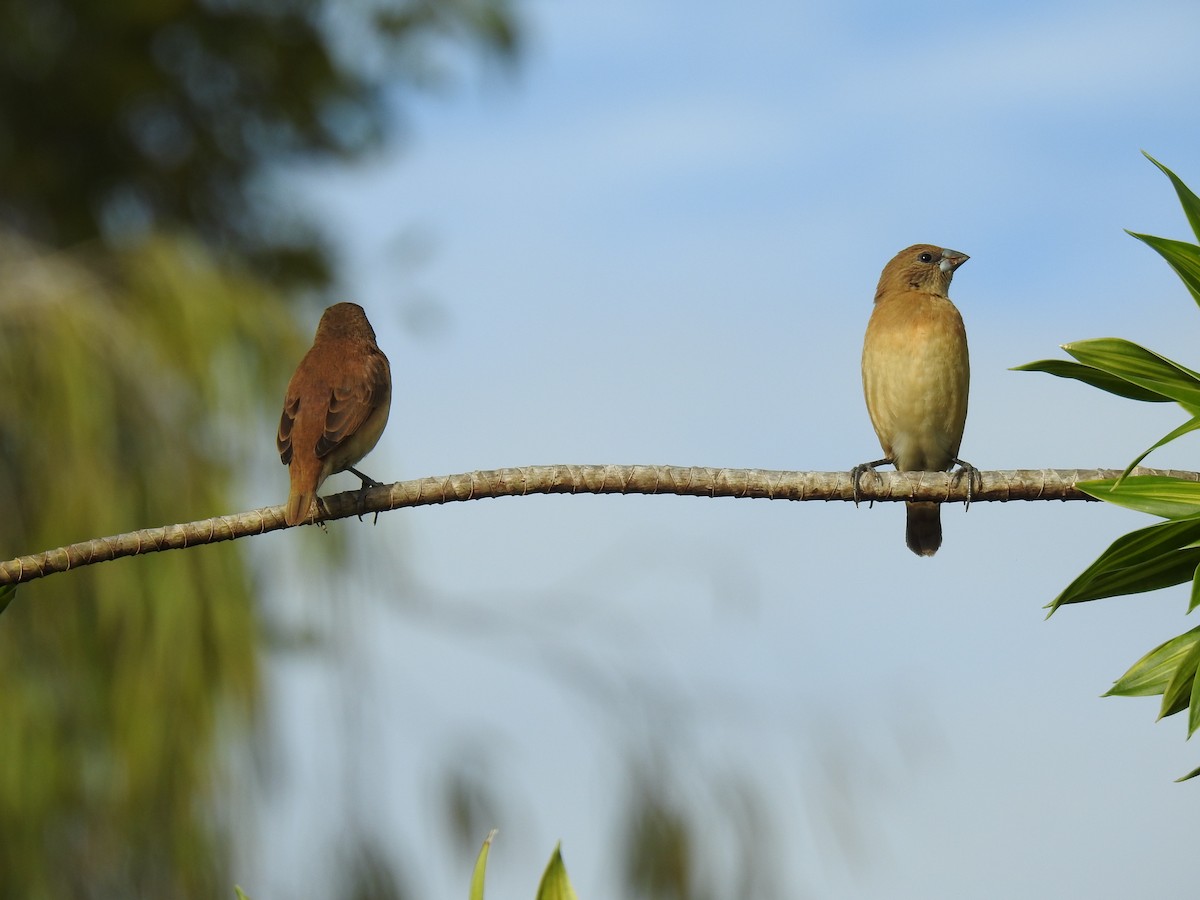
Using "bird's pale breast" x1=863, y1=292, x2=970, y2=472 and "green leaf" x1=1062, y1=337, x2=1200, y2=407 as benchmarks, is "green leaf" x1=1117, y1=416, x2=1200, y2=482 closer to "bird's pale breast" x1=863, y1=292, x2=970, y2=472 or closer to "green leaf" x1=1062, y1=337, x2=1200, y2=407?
"green leaf" x1=1062, y1=337, x2=1200, y2=407

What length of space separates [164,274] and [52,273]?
0.55m

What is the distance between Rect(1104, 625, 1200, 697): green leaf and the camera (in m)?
2.38

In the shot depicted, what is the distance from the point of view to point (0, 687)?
18.1 feet

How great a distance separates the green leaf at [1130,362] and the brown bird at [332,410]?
2.41 m

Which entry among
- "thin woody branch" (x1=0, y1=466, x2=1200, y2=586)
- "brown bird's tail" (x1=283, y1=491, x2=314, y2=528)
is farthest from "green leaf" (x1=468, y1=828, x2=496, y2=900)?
"brown bird's tail" (x1=283, y1=491, x2=314, y2=528)

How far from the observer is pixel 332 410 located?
435cm

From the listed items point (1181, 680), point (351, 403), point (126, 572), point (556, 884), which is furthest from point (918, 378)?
point (556, 884)

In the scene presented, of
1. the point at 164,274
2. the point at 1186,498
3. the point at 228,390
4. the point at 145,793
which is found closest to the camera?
the point at 1186,498

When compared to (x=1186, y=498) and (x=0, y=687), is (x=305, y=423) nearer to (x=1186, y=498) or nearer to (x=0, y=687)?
(x=0, y=687)

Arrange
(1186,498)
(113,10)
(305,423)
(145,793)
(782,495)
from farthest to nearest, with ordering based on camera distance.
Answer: (113,10) < (145,793) < (305,423) < (782,495) < (1186,498)

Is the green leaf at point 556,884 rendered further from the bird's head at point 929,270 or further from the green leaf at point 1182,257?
the bird's head at point 929,270

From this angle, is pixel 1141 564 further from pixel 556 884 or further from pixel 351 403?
pixel 351 403

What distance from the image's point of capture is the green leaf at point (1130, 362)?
2.29m

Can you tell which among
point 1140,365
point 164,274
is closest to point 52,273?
point 164,274
